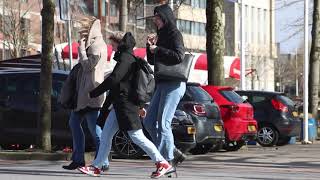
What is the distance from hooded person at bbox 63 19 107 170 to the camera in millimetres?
10516

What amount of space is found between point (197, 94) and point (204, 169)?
3.65 m

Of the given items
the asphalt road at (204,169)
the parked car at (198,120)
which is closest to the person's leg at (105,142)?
the asphalt road at (204,169)

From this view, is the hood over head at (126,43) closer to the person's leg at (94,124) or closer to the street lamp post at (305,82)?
the person's leg at (94,124)

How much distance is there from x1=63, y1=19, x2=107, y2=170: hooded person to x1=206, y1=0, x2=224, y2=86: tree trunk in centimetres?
838

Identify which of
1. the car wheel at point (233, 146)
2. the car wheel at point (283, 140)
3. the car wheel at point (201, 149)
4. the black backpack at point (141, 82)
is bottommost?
the car wheel at point (283, 140)

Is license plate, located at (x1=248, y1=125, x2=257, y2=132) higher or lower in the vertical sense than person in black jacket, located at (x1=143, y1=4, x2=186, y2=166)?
lower

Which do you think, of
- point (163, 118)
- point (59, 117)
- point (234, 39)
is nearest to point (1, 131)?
point (59, 117)

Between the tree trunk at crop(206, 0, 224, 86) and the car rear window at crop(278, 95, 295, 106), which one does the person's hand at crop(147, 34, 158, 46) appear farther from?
the car rear window at crop(278, 95, 295, 106)

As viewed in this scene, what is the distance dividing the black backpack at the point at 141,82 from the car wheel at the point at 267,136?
35.1 ft

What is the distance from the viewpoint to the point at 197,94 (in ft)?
50.0

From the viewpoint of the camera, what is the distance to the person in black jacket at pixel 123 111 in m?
9.66

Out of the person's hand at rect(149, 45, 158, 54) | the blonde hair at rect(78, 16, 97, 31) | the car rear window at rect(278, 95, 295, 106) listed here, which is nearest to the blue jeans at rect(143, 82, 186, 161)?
the person's hand at rect(149, 45, 158, 54)

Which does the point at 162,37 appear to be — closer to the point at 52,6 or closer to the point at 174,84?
the point at 174,84

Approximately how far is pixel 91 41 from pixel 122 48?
81cm
